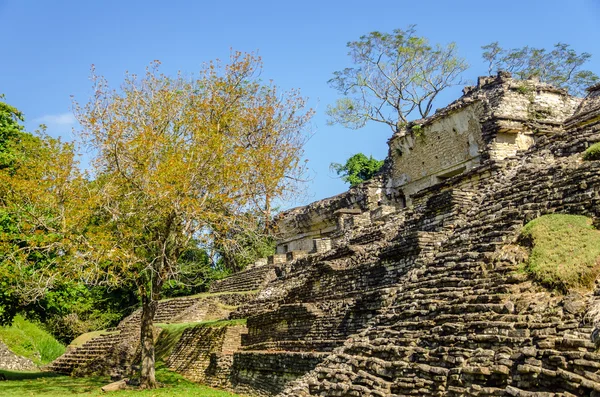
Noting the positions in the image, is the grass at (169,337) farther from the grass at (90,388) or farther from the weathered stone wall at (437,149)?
the weathered stone wall at (437,149)

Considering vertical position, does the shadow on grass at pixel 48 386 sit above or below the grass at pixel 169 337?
below

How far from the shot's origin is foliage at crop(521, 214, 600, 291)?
649 centimetres

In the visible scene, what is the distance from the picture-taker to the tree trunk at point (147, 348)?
1312 centimetres

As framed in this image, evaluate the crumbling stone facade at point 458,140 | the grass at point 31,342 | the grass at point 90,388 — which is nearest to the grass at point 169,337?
the grass at point 90,388

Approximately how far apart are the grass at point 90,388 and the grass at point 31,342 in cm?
652

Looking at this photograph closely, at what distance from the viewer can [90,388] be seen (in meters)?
14.5

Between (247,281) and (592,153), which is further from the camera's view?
(247,281)

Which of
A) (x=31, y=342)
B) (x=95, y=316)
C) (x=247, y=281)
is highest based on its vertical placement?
(x=247, y=281)

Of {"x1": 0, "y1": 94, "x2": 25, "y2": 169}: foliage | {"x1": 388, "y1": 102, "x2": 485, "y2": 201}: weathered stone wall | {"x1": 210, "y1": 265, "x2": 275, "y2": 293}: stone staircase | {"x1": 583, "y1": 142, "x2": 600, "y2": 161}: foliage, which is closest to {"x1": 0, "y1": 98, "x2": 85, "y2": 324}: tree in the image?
{"x1": 0, "y1": 94, "x2": 25, "y2": 169}: foliage

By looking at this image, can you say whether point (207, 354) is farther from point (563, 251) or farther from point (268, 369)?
point (563, 251)

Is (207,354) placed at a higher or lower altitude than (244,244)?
lower

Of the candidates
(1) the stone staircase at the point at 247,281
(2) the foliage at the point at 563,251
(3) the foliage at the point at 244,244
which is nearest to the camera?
(2) the foliage at the point at 563,251

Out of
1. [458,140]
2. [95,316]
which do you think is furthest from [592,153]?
[95,316]

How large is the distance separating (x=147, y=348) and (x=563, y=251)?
31.1 feet
